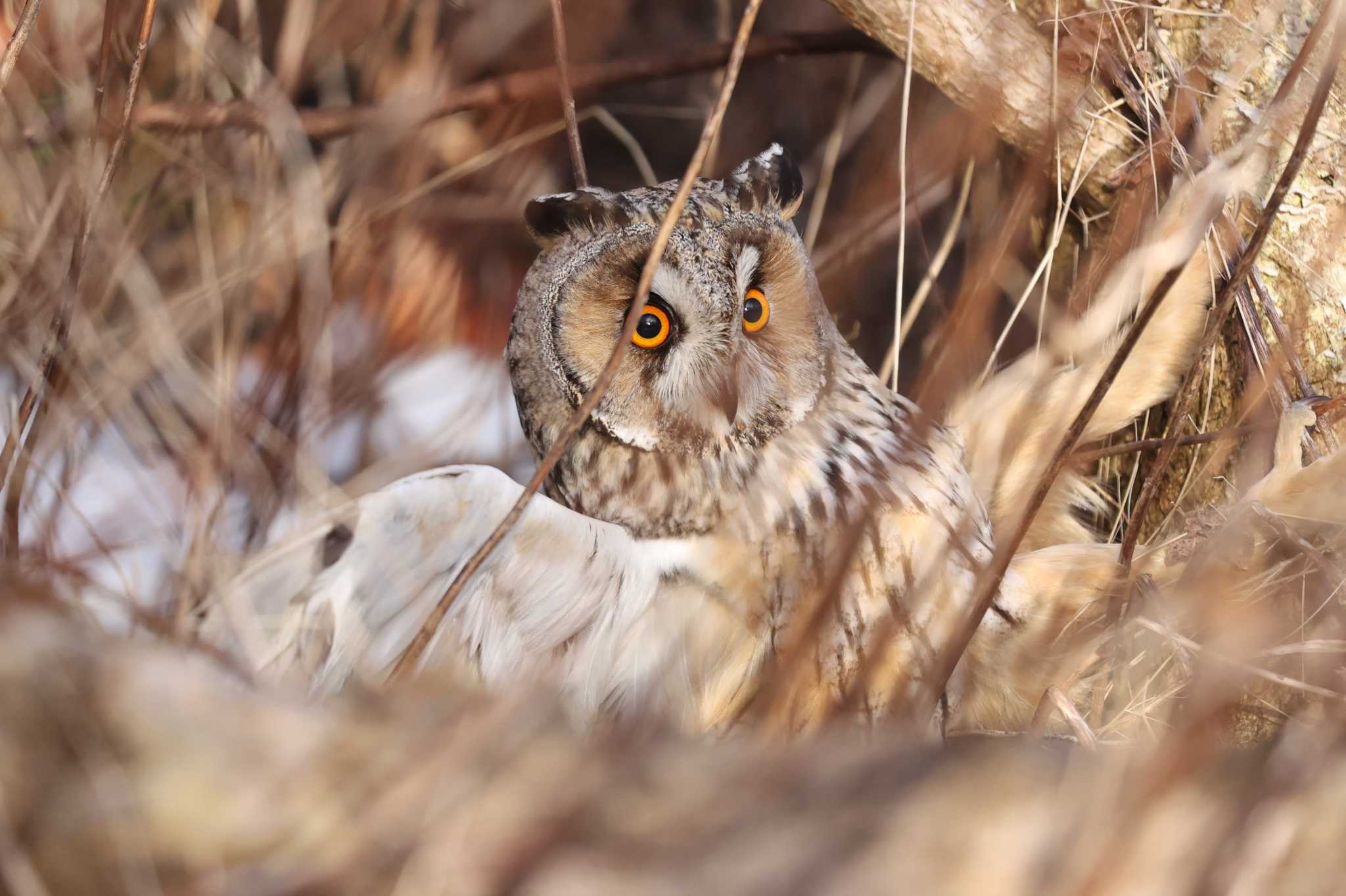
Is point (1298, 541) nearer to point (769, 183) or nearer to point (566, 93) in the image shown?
point (769, 183)

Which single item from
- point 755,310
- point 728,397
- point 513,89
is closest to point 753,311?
point 755,310

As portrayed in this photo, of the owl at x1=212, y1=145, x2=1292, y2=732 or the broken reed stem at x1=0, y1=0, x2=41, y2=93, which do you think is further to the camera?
the owl at x1=212, y1=145, x2=1292, y2=732

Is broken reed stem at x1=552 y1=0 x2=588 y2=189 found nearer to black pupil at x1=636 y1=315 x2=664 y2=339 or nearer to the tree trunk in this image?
black pupil at x1=636 y1=315 x2=664 y2=339

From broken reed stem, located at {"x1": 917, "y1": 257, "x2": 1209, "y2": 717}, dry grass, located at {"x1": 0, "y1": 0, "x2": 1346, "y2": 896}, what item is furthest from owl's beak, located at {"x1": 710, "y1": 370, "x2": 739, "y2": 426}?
broken reed stem, located at {"x1": 917, "y1": 257, "x2": 1209, "y2": 717}

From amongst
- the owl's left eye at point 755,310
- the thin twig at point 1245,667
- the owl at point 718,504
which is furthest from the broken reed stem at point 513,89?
the thin twig at point 1245,667

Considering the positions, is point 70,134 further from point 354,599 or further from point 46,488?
point 354,599
